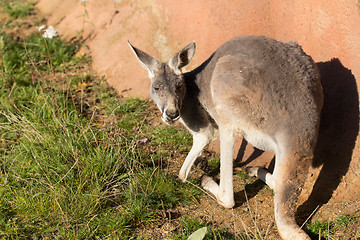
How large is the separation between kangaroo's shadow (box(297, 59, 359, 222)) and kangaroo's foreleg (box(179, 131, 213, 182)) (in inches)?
46.9

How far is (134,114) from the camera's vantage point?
5.53 m

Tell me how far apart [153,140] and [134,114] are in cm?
65

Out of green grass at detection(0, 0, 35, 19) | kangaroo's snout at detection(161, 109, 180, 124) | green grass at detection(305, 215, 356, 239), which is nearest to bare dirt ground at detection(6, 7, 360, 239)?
green grass at detection(305, 215, 356, 239)

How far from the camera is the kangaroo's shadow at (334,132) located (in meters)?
3.75

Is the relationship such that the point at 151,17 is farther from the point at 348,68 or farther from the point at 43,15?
the point at 348,68

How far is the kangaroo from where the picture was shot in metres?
3.36

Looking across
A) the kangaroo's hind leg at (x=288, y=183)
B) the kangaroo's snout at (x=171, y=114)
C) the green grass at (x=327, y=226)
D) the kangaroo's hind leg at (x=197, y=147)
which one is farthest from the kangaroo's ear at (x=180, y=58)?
the green grass at (x=327, y=226)

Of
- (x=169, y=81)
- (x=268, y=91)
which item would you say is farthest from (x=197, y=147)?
(x=268, y=91)

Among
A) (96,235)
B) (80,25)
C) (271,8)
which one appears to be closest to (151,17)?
(80,25)

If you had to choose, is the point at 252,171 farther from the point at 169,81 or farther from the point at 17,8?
the point at 17,8

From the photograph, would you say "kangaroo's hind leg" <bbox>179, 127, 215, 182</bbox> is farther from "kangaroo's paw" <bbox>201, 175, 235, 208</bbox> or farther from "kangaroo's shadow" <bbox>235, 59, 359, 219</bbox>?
"kangaroo's shadow" <bbox>235, 59, 359, 219</bbox>

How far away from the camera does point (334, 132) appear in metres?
3.92

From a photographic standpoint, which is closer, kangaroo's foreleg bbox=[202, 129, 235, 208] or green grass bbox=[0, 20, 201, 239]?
green grass bbox=[0, 20, 201, 239]

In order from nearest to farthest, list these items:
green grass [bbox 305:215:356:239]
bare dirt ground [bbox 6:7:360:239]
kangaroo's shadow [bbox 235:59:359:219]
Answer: green grass [bbox 305:215:356:239], bare dirt ground [bbox 6:7:360:239], kangaroo's shadow [bbox 235:59:359:219]
